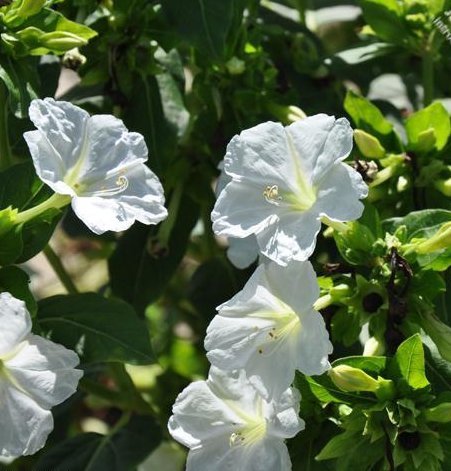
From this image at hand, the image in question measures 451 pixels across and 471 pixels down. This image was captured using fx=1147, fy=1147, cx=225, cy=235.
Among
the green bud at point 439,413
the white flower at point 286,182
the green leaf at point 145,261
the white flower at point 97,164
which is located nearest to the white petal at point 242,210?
the white flower at point 286,182

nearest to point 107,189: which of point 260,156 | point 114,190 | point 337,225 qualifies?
point 114,190


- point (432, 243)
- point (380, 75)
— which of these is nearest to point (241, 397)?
point (432, 243)

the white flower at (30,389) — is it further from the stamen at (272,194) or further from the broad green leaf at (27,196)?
the stamen at (272,194)

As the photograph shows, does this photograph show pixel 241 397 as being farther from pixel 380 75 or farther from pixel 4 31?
pixel 380 75

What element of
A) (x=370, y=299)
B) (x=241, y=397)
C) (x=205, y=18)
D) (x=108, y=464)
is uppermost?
(x=205, y=18)

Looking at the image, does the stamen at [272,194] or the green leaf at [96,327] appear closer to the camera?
the stamen at [272,194]

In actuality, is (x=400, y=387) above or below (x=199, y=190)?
above

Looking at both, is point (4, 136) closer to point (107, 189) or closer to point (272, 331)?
point (107, 189)
